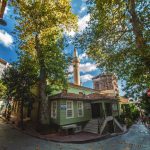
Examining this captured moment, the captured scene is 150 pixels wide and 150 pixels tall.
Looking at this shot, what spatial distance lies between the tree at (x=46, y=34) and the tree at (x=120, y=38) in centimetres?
548

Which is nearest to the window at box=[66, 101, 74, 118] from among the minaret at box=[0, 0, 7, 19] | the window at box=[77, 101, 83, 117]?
the window at box=[77, 101, 83, 117]

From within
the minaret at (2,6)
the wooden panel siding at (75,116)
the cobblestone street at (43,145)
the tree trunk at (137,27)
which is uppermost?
the tree trunk at (137,27)

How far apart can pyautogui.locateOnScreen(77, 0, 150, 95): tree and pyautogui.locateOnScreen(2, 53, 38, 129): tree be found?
8.50 metres

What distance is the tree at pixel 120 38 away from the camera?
9391 mm


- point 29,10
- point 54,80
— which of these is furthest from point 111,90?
point 29,10

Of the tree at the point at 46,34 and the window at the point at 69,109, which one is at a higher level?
the tree at the point at 46,34

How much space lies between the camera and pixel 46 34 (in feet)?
60.3

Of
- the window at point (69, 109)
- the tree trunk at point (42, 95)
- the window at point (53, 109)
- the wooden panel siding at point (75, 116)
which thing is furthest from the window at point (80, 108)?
the tree trunk at point (42, 95)

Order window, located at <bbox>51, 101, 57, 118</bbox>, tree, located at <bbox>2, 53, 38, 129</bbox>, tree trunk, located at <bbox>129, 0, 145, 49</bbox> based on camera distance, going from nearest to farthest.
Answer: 1. tree trunk, located at <bbox>129, 0, 145, 49</bbox>
2. tree, located at <bbox>2, 53, 38, 129</bbox>
3. window, located at <bbox>51, 101, 57, 118</bbox>

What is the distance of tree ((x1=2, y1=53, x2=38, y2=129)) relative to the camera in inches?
714

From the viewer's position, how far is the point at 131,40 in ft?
38.4

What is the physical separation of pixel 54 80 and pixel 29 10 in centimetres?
847

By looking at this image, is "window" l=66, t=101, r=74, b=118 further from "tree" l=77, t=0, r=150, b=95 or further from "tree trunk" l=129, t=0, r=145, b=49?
"tree trunk" l=129, t=0, r=145, b=49

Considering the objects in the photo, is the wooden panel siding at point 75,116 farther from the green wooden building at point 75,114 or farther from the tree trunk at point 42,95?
the tree trunk at point 42,95
